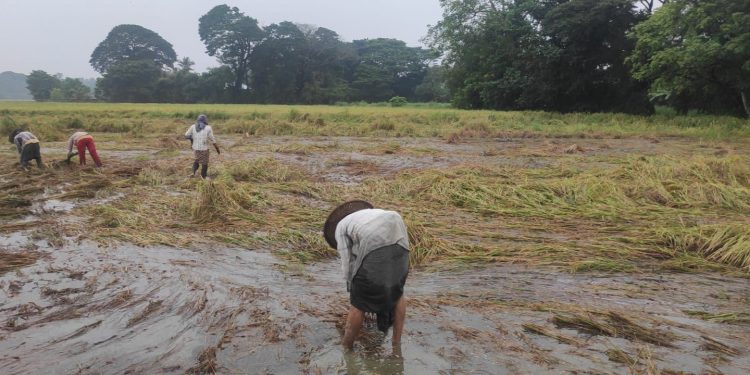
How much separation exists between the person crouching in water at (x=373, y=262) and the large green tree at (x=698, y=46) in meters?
16.4

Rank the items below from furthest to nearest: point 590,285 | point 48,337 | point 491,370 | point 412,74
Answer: point 412,74 → point 590,285 → point 48,337 → point 491,370

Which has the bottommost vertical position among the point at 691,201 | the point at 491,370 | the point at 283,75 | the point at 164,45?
the point at 491,370

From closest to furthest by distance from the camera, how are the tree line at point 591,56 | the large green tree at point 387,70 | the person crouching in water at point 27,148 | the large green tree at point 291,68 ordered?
the person crouching in water at point 27,148 → the tree line at point 591,56 → the large green tree at point 291,68 → the large green tree at point 387,70

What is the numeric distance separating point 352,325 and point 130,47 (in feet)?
217

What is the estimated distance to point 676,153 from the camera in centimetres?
1280

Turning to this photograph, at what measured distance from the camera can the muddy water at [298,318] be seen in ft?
10.9

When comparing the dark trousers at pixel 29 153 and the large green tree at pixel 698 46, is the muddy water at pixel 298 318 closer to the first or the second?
the dark trousers at pixel 29 153

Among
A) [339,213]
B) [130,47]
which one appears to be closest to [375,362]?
[339,213]

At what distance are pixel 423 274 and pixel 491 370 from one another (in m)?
1.84

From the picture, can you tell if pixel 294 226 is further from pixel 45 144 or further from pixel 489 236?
pixel 45 144

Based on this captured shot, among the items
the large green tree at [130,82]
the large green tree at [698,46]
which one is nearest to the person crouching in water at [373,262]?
the large green tree at [698,46]

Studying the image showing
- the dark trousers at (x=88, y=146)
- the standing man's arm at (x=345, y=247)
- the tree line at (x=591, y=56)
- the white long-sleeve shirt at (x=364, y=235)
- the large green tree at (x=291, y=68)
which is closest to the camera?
the white long-sleeve shirt at (x=364, y=235)

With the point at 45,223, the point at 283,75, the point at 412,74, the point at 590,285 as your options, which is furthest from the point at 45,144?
the point at 412,74

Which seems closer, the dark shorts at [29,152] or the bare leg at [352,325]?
the bare leg at [352,325]
